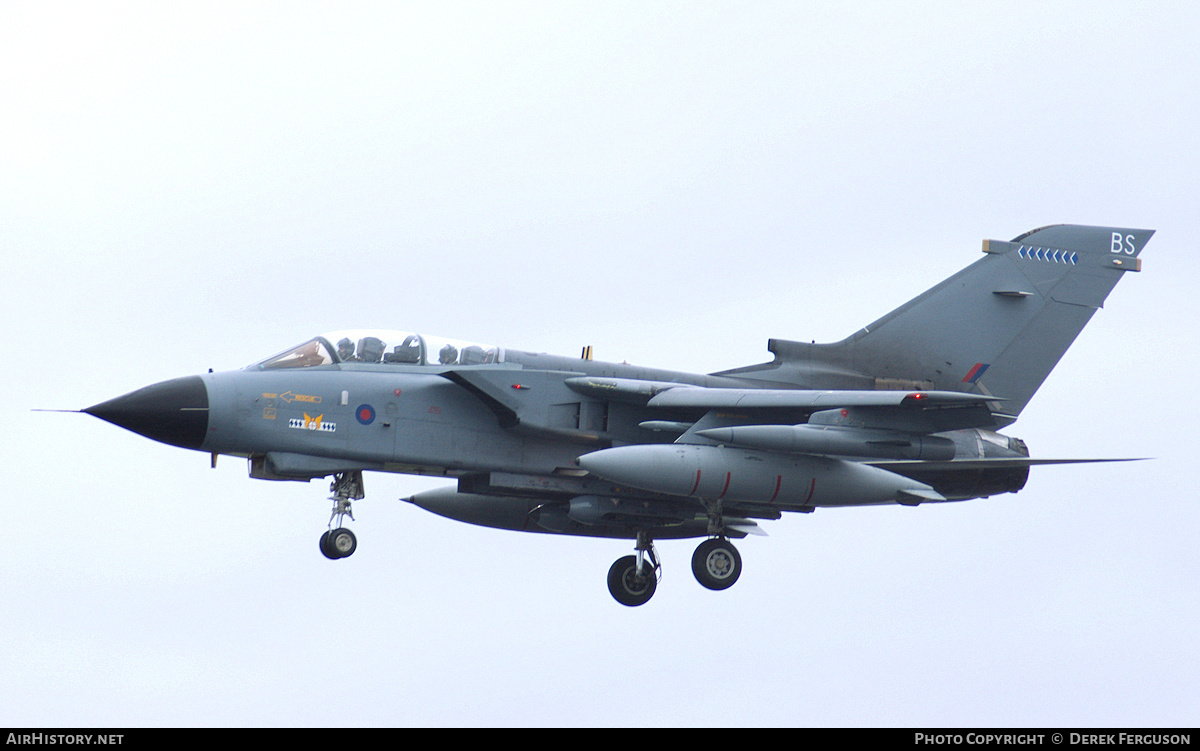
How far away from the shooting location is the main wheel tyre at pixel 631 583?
2008cm

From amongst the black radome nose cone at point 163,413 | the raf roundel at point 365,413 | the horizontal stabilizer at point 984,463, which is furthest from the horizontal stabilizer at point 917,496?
the black radome nose cone at point 163,413

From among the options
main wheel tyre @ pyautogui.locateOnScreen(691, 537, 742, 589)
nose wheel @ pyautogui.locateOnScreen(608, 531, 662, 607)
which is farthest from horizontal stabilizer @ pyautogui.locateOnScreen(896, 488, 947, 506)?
nose wheel @ pyautogui.locateOnScreen(608, 531, 662, 607)

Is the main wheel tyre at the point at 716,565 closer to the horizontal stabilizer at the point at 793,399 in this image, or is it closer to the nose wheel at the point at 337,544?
the horizontal stabilizer at the point at 793,399

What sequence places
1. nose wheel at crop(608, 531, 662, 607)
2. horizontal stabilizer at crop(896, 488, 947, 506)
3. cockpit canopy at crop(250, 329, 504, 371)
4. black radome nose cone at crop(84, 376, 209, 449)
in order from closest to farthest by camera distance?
black radome nose cone at crop(84, 376, 209, 449), cockpit canopy at crop(250, 329, 504, 371), horizontal stabilizer at crop(896, 488, 947, 506), nose wheel at crop(608, 531, 662, 607)

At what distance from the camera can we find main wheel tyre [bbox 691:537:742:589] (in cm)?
1853

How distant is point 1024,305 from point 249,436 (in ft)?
36.2

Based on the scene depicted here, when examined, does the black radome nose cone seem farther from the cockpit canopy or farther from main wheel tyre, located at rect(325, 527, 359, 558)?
main wheel tyre, located at rect(325, 527, 359, 558)

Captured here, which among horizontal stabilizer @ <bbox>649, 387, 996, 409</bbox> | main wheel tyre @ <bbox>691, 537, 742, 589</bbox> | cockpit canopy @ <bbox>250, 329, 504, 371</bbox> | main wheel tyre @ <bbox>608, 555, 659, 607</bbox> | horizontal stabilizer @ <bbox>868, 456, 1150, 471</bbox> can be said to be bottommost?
main wheel tyre @ <bbox>608, 555, 659, 607</bbox>

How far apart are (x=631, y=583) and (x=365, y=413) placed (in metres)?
4.88

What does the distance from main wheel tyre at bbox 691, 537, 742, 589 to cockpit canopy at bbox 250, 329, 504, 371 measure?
3678 mm

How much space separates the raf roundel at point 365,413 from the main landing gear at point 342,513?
762mm

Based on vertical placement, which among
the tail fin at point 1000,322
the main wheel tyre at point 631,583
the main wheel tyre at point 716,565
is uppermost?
the tail fin at point 1000,322

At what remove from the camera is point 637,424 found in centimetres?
1861

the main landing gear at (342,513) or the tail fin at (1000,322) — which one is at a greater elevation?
the tail fin at (1000,322)
